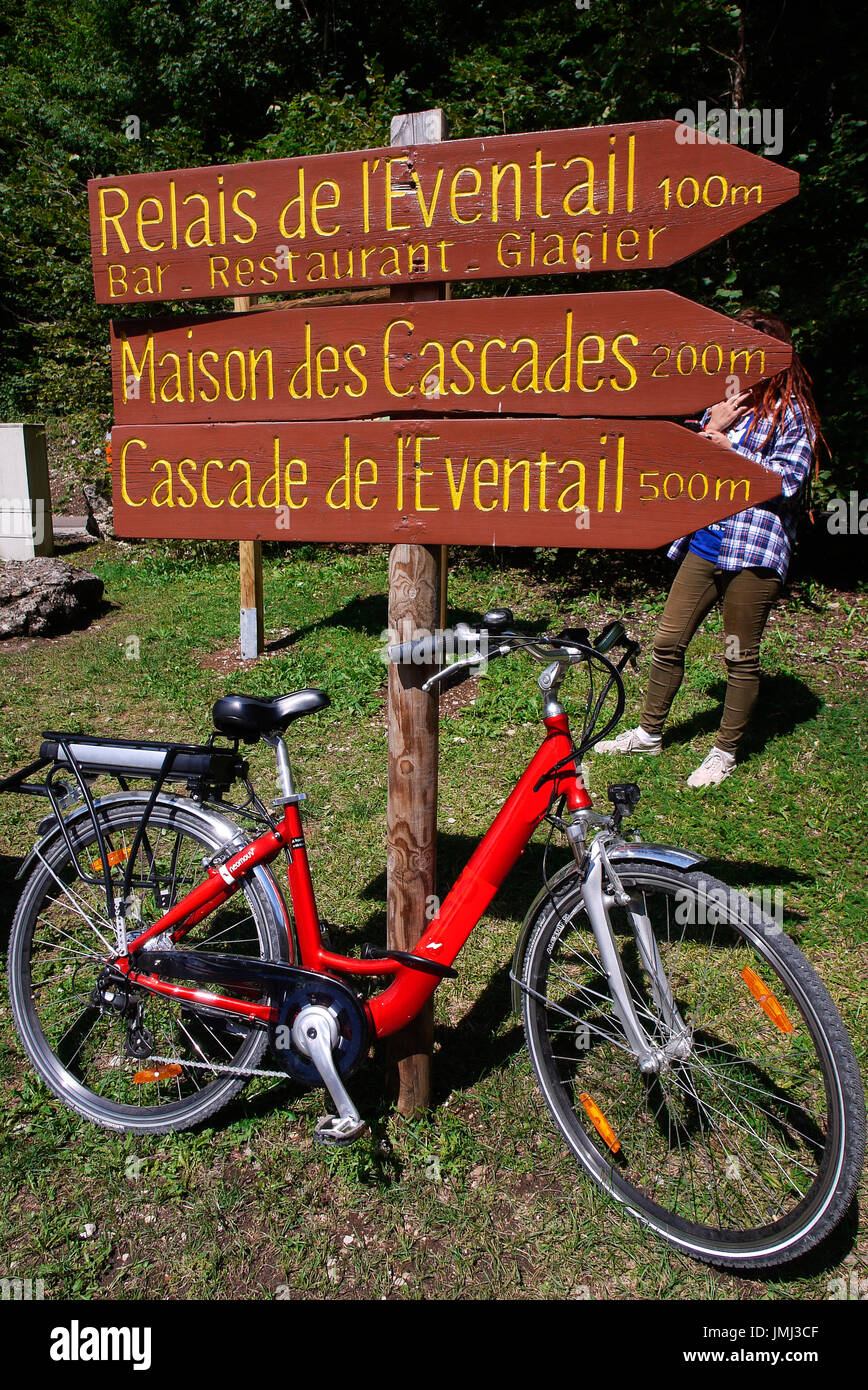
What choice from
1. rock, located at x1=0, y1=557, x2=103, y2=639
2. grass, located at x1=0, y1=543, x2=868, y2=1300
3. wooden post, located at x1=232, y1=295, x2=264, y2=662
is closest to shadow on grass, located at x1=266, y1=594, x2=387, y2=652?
grass, located at x1=0, y1=543, x2=868, y2=1300

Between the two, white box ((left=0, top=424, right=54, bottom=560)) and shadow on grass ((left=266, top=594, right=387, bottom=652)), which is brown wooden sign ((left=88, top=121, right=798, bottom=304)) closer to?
shadow on grass ((left=266, top=594, right=387, bottom=652))

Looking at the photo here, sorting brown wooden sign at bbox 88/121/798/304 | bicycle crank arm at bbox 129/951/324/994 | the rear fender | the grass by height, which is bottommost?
the grass

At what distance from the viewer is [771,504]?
3928mm

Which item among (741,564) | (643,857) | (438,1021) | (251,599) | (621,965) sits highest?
(741,564)

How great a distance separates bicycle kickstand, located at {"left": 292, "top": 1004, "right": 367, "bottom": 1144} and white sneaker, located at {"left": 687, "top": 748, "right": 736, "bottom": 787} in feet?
8.53

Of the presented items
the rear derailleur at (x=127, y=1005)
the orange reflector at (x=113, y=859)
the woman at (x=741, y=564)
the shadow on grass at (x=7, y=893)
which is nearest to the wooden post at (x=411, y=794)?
the rear derailleur at (x=127, y=1005)

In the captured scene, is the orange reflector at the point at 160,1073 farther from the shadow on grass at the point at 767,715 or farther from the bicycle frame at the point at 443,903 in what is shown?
the shadow on grass at the point at 767,715

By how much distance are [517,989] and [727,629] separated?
7.84 feet

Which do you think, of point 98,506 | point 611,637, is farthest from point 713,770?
point 98,506

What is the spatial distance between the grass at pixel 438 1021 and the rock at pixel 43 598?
0.70ft

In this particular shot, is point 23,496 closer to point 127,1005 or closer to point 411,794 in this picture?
point 127,1005

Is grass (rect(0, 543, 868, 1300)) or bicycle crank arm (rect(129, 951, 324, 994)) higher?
bicycle crank arm (rect(129, 951, 324, 994))

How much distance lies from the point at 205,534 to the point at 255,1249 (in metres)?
1.81

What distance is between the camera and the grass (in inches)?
84.5
